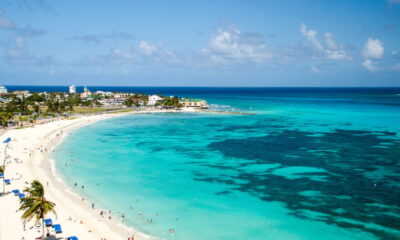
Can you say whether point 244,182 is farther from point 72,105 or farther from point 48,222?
point 72,105

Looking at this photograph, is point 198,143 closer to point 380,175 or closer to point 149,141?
point 149,141

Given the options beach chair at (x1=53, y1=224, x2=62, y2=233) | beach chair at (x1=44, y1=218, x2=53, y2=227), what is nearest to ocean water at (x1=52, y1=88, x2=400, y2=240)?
beach chair at (x1=53, y1=224, x2=62, y2=233)

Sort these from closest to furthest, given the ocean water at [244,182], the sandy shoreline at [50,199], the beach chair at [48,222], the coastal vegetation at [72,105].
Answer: the sandy shoreline at [50,199]
the beach chair at [48,222]
the ocean water at [244,182]
the coastal vegetation at [72,105]

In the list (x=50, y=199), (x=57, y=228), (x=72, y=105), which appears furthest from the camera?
(x=72, y=105)

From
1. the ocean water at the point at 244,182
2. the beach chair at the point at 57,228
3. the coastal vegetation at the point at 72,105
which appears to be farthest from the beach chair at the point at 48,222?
the coastal vegetation at the point at 72,105

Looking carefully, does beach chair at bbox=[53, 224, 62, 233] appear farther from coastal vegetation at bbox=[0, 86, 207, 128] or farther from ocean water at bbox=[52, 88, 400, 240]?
coastal vegetation at bbox=[0, 86, 207, 128]

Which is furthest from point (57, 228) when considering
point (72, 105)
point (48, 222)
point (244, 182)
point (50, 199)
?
point (72, 105)

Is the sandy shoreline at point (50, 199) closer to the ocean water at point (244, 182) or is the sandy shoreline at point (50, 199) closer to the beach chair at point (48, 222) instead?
the beach chair at point (48, 222)

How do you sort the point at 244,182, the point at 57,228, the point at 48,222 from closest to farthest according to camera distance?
the point at 57,228
the point at 48,222
the point at 244,182

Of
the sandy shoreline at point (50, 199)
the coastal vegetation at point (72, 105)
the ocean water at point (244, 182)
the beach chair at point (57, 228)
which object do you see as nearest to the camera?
the beach chair at point (57, 228)
